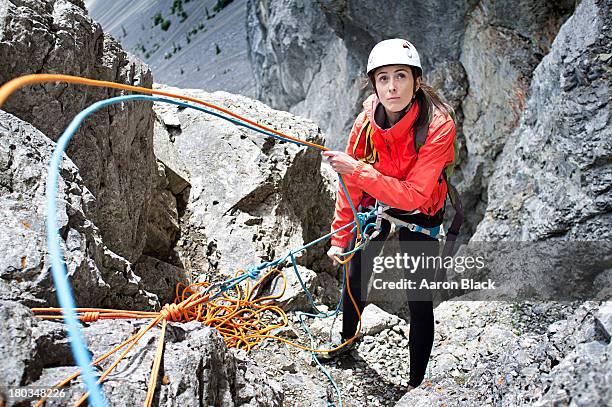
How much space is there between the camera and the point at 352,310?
3.46 m

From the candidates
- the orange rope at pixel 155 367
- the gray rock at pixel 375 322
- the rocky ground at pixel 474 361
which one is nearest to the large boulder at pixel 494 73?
the rocky ground at pixel 474 361

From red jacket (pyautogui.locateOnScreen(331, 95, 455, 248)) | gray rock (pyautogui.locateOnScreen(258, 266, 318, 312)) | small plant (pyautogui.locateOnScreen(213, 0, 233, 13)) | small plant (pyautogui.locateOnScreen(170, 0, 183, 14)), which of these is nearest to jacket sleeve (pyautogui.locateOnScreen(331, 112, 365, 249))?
red jacket (pyautogui.locateOnScreen(331, 95, 455, 248))

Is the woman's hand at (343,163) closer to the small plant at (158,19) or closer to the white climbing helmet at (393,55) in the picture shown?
the white climbing helmet at (393,55)

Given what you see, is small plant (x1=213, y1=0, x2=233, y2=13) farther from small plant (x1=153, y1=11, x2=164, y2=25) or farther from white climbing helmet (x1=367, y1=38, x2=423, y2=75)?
white climbing helmet (x1=367, y1=38, x2=423, y2=75)

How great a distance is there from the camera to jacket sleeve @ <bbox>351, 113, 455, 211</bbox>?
8.59ft

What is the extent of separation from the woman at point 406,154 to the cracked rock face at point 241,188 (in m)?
1.61

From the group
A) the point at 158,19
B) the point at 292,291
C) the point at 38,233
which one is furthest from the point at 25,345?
the point at 158,19

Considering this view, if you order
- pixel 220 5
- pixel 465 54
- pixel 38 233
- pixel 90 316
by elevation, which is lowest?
pixel 90 316

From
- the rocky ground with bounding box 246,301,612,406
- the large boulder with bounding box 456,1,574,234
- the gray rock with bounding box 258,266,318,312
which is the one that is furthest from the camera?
the large boulder with bounding box 456,1,574,234

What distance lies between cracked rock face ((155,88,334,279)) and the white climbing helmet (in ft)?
A: 7.28

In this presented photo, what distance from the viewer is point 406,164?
2781mm

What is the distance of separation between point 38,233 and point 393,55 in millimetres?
1871

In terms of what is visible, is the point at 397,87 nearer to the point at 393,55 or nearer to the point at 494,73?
the point at 393,55

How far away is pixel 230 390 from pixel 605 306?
146 centimetres
